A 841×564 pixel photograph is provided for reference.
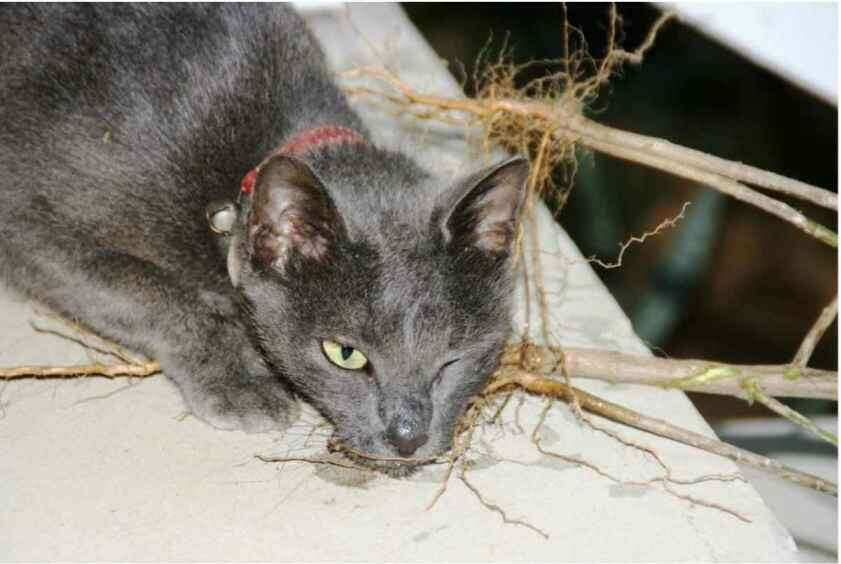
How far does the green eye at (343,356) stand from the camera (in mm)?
1597

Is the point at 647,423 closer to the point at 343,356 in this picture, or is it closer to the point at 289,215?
the point at 343,356

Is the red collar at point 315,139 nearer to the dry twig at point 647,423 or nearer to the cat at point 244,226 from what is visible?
the cat at point 244,226

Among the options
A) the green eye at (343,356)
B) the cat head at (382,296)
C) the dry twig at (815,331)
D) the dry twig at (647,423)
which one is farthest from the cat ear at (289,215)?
the dry twig at (815,331)

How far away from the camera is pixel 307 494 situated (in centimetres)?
159

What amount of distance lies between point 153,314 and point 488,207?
72cm

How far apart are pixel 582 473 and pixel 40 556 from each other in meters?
0.91

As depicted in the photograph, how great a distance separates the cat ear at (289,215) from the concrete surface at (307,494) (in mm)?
351

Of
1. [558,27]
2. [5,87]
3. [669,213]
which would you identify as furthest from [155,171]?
[669,213]

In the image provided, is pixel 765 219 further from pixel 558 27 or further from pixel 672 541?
pixel 672 541

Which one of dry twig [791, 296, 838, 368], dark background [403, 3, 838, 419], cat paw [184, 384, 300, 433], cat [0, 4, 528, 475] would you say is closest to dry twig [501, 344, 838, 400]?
dry twig [791, 296, 838, 368]

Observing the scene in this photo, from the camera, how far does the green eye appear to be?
1.60m

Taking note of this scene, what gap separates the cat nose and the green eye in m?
0.12

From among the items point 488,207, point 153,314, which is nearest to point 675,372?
point 488,207

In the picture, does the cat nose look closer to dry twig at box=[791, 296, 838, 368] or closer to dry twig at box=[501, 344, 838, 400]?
dry twig at box=[501, 344, 838, 400]
